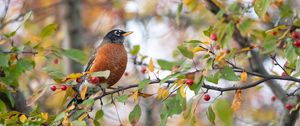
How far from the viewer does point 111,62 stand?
414 cm

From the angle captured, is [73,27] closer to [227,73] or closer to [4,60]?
[4,60]

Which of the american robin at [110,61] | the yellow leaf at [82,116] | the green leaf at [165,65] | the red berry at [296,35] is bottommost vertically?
the yellow leaf at [82,116]

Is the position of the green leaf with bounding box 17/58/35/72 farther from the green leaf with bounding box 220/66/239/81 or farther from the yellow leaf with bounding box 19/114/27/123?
the green leaf with bounding box 220/66/239/81

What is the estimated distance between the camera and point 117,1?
5.99m

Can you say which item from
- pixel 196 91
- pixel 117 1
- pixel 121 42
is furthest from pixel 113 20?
pixel 196 91

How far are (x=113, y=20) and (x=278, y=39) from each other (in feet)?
13.3

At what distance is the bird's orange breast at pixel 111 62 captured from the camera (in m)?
4.07

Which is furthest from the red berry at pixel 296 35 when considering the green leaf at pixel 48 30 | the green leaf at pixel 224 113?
the green leaf at pixel 48 30

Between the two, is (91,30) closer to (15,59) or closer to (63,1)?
(63,1)

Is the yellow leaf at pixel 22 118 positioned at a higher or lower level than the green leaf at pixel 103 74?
lower

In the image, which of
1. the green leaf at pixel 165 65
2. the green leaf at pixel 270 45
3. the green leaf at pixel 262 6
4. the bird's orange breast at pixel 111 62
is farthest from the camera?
the bird's orange breast at pixel 111 62

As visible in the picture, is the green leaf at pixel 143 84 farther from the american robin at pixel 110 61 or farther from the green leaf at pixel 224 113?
the american robin at pixel 110 61

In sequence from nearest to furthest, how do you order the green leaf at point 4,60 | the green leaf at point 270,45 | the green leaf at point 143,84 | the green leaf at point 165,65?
the green leaf at point 143,84, the green leaf at point 165,65, the green leaf at point 4,60, the green leaf at point 270,45

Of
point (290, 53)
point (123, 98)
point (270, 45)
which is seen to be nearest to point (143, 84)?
point (123, 98)
